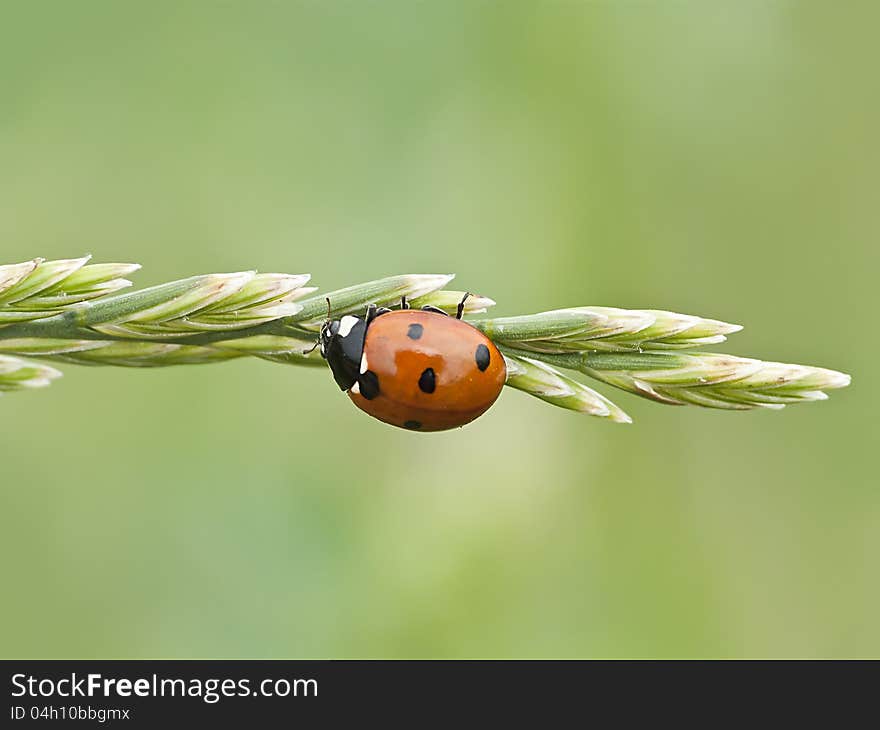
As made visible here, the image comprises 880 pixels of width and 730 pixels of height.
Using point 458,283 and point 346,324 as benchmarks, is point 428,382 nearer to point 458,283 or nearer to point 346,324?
point 346,324

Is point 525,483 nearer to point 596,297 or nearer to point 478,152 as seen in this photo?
point 596,297

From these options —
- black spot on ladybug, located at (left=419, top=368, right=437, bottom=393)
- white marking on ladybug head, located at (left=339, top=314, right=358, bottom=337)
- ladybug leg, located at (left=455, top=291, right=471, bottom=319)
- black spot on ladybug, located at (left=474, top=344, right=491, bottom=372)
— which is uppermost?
ladybug leg, located at (left=455, top=291, right=471, bottom=319)

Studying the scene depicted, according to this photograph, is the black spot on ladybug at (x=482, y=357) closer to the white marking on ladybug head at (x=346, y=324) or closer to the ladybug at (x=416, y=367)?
the ladybug at (x=416, y=367)

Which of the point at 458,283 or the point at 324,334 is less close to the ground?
the point at 458,283

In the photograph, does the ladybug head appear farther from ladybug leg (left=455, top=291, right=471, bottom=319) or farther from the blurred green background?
the blurred green background

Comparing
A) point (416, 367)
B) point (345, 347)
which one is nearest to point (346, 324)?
point (345, 347)

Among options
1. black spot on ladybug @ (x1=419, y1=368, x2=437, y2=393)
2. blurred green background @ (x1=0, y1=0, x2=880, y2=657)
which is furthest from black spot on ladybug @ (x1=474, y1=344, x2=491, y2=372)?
blurred green background @ (x1=0, y1=0, x2=880, y2=657)
